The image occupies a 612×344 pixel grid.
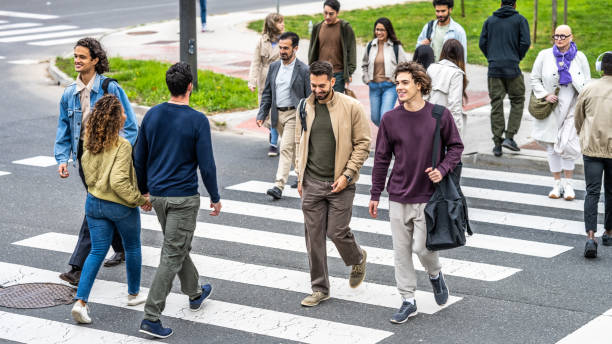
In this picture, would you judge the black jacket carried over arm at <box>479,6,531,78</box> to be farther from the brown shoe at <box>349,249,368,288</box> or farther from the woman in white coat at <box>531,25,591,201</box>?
the brown shoe at <box>349,249,368,288</box>

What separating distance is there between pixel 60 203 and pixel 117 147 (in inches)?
153

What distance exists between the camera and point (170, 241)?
22.6 feet

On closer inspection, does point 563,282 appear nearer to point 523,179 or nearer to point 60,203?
point 523,179

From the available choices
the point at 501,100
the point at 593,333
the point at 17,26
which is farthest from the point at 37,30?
the point at 593,333

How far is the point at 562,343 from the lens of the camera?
21.9 ft

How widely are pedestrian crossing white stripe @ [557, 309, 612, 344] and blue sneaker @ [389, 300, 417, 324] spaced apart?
43.8 inches

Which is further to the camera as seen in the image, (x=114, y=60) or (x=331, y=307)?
(x=114, y=60)

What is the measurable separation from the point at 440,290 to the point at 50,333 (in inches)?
118

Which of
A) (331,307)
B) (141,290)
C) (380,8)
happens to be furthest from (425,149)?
(380,8)

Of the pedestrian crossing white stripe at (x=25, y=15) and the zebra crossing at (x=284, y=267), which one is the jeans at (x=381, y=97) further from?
the pedestrian crossing white stripe at (x=25, y=15)

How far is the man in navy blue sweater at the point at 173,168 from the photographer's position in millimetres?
6812

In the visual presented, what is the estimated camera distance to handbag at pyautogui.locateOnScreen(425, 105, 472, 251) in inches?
270

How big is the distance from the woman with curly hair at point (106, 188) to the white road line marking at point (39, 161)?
552cm

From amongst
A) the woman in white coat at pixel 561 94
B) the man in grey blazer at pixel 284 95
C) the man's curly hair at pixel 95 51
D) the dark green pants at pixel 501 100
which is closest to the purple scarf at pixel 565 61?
the woman in white coat at pixel 561 94
